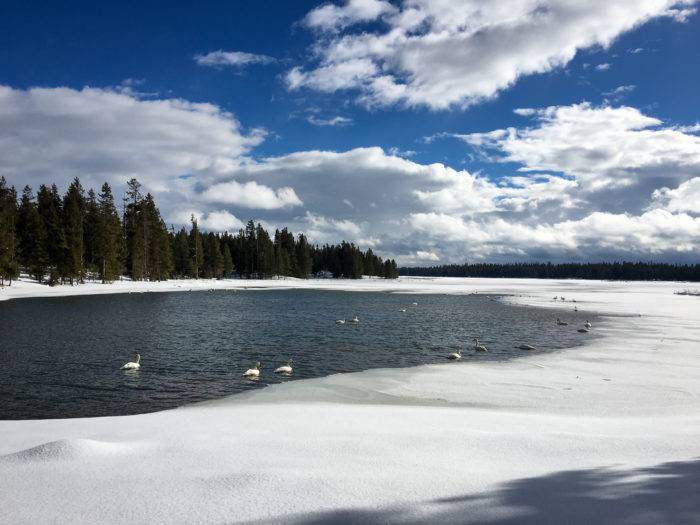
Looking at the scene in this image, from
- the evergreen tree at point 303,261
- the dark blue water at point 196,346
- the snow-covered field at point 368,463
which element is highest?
the evergreen tree at point 303,261

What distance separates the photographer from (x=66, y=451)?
22.0ft

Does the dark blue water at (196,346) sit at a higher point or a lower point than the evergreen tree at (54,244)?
lower

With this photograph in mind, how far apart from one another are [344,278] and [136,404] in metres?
142

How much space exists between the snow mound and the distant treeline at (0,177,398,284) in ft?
211

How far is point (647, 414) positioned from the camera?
36.4 ft

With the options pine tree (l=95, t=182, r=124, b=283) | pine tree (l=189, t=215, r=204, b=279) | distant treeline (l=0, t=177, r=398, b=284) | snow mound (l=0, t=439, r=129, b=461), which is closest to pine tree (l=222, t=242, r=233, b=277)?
distant treeline (l=0, t=177, r=398, b=284)

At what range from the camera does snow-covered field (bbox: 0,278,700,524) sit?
4965 mm

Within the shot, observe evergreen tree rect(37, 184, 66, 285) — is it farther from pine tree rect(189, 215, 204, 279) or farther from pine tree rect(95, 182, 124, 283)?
pine tree rect(189, 215, 204, 279)

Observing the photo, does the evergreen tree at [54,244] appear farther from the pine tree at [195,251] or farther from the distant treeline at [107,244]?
the pine tree at [195,251]

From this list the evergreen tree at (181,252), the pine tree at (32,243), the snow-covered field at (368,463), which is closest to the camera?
the snow-covered field at (368,463)

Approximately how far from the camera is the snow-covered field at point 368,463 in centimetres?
496

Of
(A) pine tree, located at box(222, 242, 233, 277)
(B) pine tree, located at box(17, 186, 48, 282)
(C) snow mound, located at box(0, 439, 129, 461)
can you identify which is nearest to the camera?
(C) snow mound, located at box(0, 439, 129, 461)

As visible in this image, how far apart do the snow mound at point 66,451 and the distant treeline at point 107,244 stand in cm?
6435

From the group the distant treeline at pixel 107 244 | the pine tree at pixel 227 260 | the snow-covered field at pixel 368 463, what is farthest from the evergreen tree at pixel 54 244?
the snow-covered field at pixel 368 463
